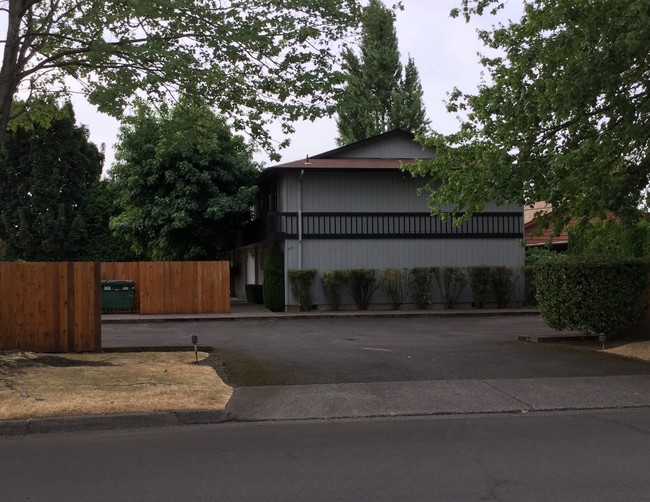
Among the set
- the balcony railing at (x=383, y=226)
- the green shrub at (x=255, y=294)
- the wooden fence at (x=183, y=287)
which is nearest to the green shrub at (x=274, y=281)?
the balcony railing at (x=383, y=226)

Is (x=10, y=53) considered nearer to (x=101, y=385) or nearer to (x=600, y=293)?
(x=101, y=385)

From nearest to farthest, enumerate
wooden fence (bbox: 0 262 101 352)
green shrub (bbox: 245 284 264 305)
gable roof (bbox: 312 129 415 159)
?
1. wooden fence (bbox: 0 262 101 352)
2. gable roof (bbox: 312 129 415 159)
3. green shrub (bbox: 245 284 264 305)

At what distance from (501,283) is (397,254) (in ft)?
13.4

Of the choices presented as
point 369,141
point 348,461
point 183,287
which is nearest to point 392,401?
point 348,461

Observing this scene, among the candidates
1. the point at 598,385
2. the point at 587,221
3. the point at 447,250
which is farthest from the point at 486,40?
the point at 447,250

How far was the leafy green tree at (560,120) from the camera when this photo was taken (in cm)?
1004

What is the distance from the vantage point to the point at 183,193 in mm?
26109

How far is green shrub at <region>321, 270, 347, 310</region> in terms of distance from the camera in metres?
23.9

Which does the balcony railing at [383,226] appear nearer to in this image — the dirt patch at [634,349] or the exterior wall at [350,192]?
the exterior wall at [350,192]

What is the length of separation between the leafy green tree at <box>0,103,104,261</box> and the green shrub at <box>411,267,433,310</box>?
68.2 feet

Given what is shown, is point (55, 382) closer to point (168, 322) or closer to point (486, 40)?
point (486, 40)

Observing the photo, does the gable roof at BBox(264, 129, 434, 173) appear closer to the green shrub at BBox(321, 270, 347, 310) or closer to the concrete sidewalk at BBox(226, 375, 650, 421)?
the green shrub at BBox(321, 270, 347, 310)

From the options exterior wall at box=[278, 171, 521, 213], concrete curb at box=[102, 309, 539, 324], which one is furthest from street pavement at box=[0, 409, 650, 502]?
exterior wall at box=[278, 171, 521, 213]

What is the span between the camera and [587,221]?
1370 cm
